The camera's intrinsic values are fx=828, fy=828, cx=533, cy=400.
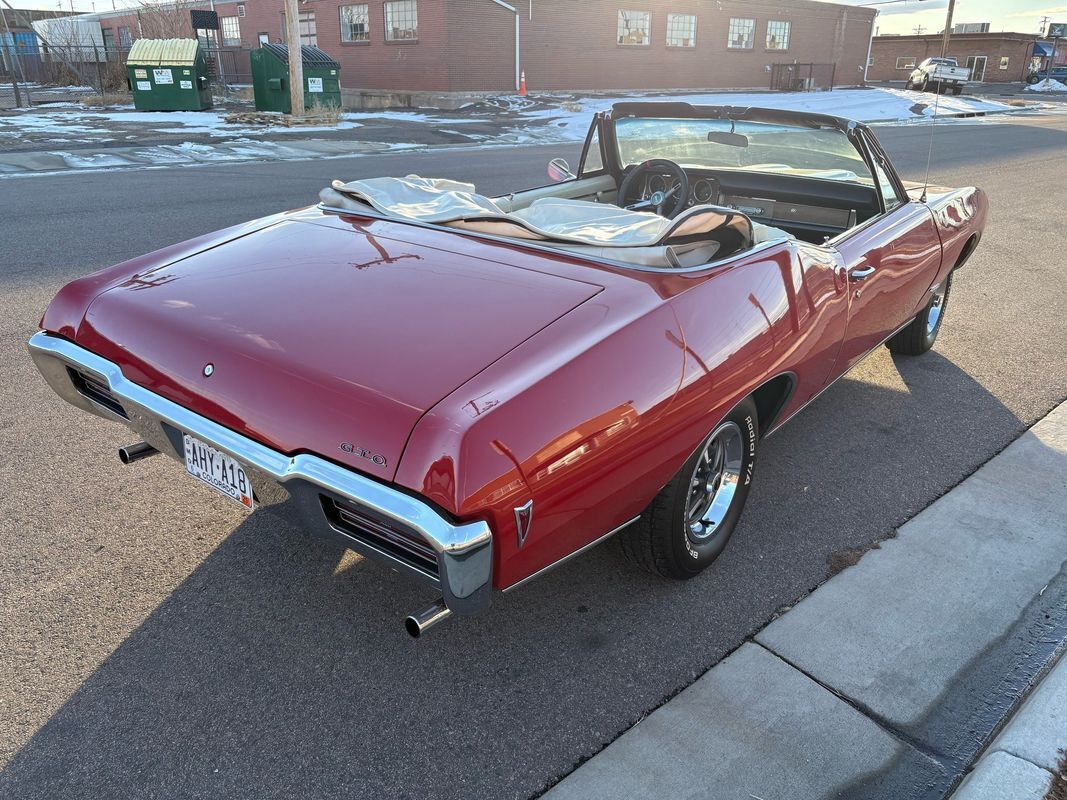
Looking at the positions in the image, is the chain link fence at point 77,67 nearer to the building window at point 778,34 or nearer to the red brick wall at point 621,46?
the red brick wall at point 621,46

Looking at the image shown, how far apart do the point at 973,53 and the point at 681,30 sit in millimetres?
42305

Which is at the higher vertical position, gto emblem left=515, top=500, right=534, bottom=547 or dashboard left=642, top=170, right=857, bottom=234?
dashboard left=642, top=170, right=857, bottom=234

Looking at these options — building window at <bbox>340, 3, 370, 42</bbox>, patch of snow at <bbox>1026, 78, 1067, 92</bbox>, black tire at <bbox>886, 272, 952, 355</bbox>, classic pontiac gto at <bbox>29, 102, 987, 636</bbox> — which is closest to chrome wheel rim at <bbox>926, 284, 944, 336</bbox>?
black tire at <bbox>886, 272, 952, 355</bbox>

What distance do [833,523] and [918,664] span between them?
0.80 metres

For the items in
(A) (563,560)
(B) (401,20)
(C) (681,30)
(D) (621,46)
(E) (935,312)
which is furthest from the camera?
(C) (681,30)

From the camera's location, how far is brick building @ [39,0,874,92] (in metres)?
26.7

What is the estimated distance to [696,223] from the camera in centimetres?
279

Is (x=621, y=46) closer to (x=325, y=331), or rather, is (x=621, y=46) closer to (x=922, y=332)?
(x=922, y=332)

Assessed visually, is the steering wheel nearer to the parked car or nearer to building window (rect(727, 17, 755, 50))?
building window (rect(727, 17, 755, 50))

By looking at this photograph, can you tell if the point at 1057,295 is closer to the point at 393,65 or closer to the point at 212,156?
the point at 212,156

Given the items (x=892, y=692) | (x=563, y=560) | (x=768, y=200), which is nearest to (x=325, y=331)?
(x=563, y=560)

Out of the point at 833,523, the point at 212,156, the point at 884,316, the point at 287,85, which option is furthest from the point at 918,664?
the point at 287,85

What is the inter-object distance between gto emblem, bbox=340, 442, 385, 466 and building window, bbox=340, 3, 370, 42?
29556mm

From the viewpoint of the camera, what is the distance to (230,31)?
35.9m
